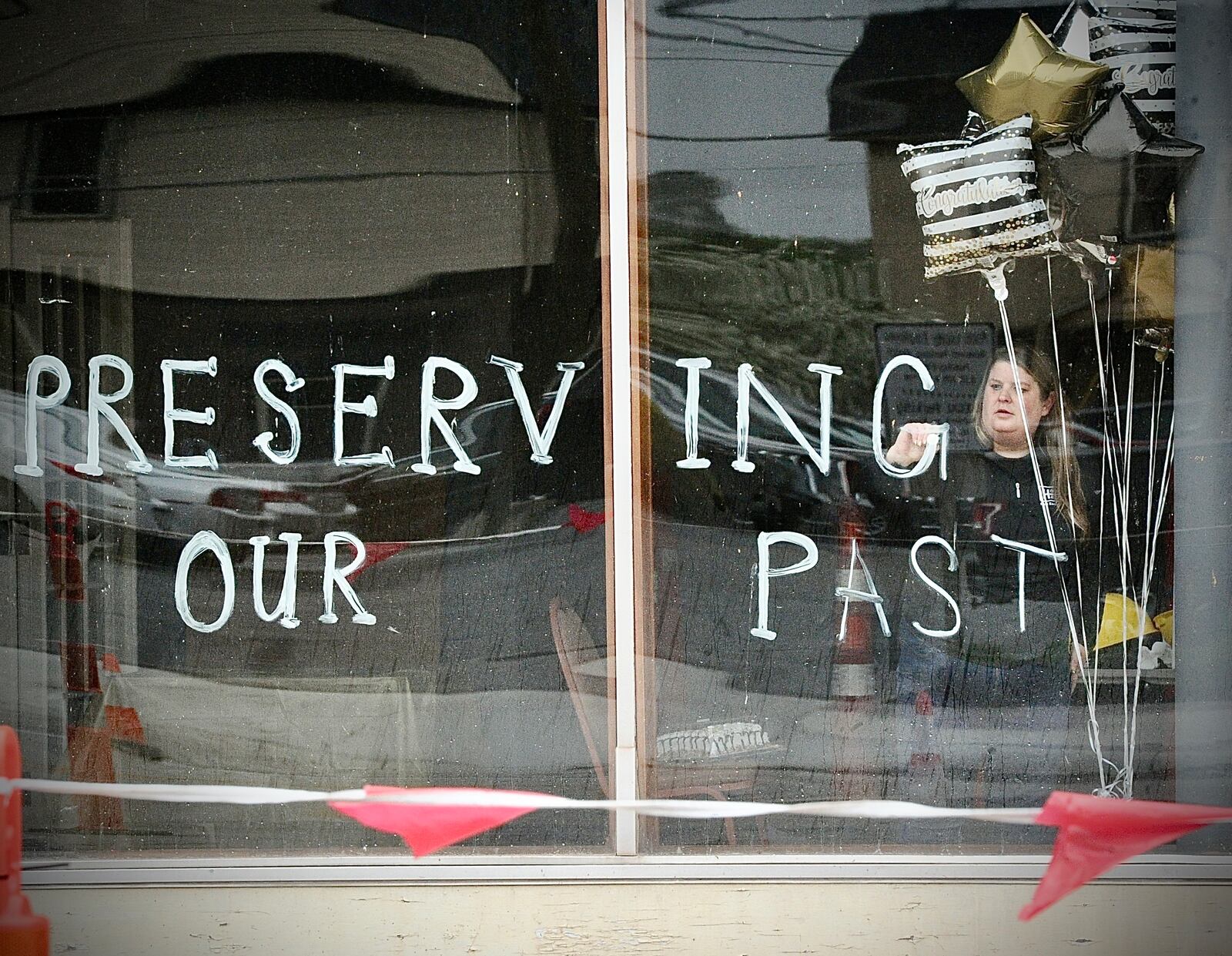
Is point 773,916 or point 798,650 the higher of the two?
point 798,650

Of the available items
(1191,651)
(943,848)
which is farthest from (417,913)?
(1191,651)

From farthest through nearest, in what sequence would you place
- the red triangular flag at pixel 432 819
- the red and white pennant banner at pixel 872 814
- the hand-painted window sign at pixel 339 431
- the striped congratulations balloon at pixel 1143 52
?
the hand-painted window sign at pixel 339 431 < the striped congratulations balloon at pixel 1143 52 < the red triangular flag at pixel 432 819 < the red and white pennant banner at pixel 872 814

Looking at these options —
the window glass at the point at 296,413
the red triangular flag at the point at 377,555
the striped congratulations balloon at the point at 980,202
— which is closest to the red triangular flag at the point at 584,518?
the window glass at the point at 296,413

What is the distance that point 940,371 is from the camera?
3.96 metres

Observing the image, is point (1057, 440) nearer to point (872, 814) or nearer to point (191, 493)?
point (872, 814)

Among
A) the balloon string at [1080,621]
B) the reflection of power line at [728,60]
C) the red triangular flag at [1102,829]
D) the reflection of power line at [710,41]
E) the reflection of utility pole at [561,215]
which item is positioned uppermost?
the reflection of power line at [710,41]

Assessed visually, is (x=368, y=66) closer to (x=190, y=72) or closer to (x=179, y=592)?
(x=190, y=72)

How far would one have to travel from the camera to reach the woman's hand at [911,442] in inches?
156

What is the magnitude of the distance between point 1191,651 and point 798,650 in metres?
1.27

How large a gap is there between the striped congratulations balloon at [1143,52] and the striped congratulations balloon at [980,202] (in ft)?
1.06

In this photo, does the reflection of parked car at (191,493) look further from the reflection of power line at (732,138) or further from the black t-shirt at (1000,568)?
the black t-shirt at (1000,568)

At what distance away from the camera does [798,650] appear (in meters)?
3.98

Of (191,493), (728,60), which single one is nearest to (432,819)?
(191,493)

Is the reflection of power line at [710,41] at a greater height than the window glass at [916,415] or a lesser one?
greater
